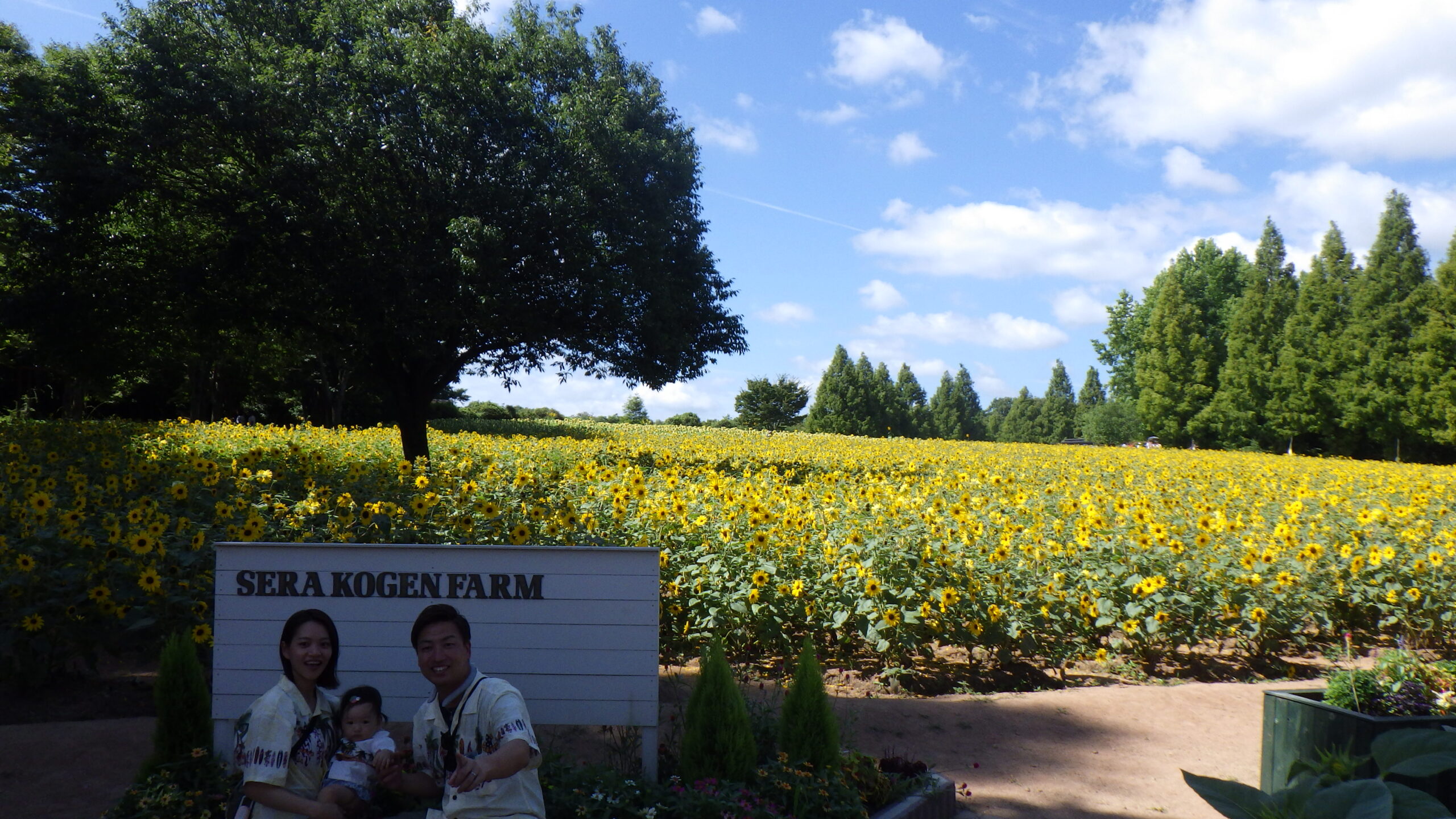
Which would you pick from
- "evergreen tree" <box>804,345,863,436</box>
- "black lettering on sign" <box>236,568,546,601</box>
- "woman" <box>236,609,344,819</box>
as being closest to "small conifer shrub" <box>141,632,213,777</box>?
"black lettering on sign" <box>236,568,546,601</box>

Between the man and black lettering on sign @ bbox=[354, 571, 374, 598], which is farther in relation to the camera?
black lettering on sign @ bbox=[354, 571, 374, 598]

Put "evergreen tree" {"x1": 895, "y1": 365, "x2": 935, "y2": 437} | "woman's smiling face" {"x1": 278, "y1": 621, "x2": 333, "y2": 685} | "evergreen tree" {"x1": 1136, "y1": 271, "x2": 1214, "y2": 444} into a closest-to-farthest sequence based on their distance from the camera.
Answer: "woman's smiling face" {"x1": 278, "y1": 621, "x2": 333, "y2": 685} → "evergreen tree" {"x1": 1136, "y1": 271, "x2": 1214, "y2": 444} → "evergreen tree" {"x1": 895, "y1": 365, "x2": 935, "y2": 437}

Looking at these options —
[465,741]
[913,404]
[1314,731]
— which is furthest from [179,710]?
[913,404]

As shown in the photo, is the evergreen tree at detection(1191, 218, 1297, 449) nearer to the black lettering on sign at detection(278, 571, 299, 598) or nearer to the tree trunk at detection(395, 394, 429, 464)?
the tree trunk at detection(395, 394, 429, 464)

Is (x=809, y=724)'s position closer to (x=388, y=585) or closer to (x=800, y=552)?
(x=388, y=585)

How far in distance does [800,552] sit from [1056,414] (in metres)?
78.1

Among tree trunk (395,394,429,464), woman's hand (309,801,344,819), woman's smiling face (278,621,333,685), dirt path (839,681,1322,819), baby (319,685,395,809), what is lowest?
dirt path (839,681,1322,819)

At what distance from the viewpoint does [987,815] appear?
157 inches

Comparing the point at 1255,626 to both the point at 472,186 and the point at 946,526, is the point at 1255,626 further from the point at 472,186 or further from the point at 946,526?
the point at 472,186

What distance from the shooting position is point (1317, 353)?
121ft

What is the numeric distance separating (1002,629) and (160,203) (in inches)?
545

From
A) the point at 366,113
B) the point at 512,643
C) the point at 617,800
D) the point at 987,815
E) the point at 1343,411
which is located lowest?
the point at 987,815

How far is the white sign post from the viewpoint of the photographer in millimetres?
3688

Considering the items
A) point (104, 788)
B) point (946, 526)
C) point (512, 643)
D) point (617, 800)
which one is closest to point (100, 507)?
point (104, 788)
